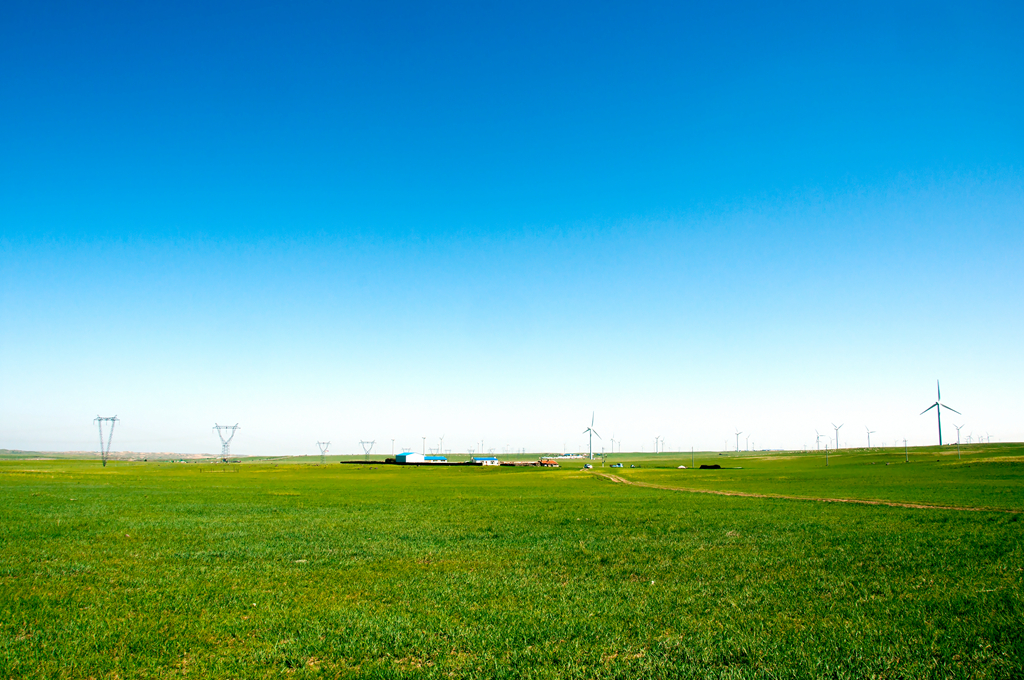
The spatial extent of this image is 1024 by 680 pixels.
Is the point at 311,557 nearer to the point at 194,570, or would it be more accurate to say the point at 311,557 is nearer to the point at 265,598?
the point at 194,570

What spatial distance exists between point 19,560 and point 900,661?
2468cm

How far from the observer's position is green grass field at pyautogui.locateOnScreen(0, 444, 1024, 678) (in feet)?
32.4

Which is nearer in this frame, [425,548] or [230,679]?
[230,679]

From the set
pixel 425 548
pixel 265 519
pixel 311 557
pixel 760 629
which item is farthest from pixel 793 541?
pixel 265 519

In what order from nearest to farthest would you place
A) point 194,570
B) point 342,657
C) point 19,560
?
point 342,657, point 194,570, point 19,560

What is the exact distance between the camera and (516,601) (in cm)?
1374

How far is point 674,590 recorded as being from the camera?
47.7 feet

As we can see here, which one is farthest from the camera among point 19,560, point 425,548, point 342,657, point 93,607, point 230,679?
point 425,548

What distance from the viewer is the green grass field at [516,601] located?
988 centimetres

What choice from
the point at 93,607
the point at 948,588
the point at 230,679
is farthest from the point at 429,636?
the point at 948,588

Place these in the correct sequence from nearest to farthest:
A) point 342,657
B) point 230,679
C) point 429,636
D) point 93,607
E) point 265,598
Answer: point 230,679 < point 342,657 < point 429,636 < point 93,607 < point 265,598

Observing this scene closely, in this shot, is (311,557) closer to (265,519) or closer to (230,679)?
(230,679)

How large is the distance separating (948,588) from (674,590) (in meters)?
6.76

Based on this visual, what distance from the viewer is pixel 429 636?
11.1 metres
